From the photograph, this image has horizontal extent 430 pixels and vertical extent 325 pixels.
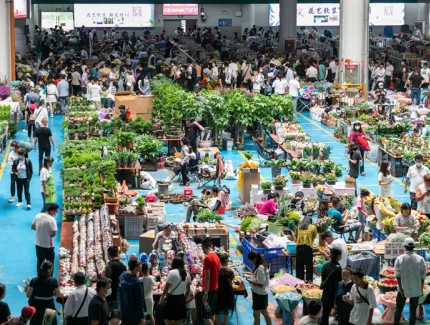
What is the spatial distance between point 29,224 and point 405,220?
7924mm

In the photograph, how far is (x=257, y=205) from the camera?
73.4 feet

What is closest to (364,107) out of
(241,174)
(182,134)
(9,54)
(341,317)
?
(182,134)

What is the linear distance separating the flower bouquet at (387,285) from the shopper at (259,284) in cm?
219

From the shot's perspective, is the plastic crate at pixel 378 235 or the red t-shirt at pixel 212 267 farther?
the plastic crate at pixel 378 235

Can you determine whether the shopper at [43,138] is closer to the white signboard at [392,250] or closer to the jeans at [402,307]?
the white signboard at [392,250]

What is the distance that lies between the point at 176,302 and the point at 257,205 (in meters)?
7.66

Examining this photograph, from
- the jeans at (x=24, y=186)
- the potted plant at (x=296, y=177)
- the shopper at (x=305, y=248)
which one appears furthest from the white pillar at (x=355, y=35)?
the shopper at (x=305, y=248)

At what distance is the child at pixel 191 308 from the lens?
1517cm

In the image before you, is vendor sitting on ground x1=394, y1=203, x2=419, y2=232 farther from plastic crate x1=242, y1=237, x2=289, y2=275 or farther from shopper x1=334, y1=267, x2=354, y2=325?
shopper x1=334, y1=267, x2=354, y2=325

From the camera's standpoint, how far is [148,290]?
1511 cm

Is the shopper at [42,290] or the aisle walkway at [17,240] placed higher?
the shopper at [42,290]

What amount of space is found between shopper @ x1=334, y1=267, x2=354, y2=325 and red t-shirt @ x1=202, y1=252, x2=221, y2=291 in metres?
1.69

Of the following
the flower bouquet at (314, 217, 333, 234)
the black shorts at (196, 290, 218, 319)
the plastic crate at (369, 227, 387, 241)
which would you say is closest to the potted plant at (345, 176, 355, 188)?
the plastic crate at (369, 227, 387, 241)

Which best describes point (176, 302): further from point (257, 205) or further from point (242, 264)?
point (257, 205)
